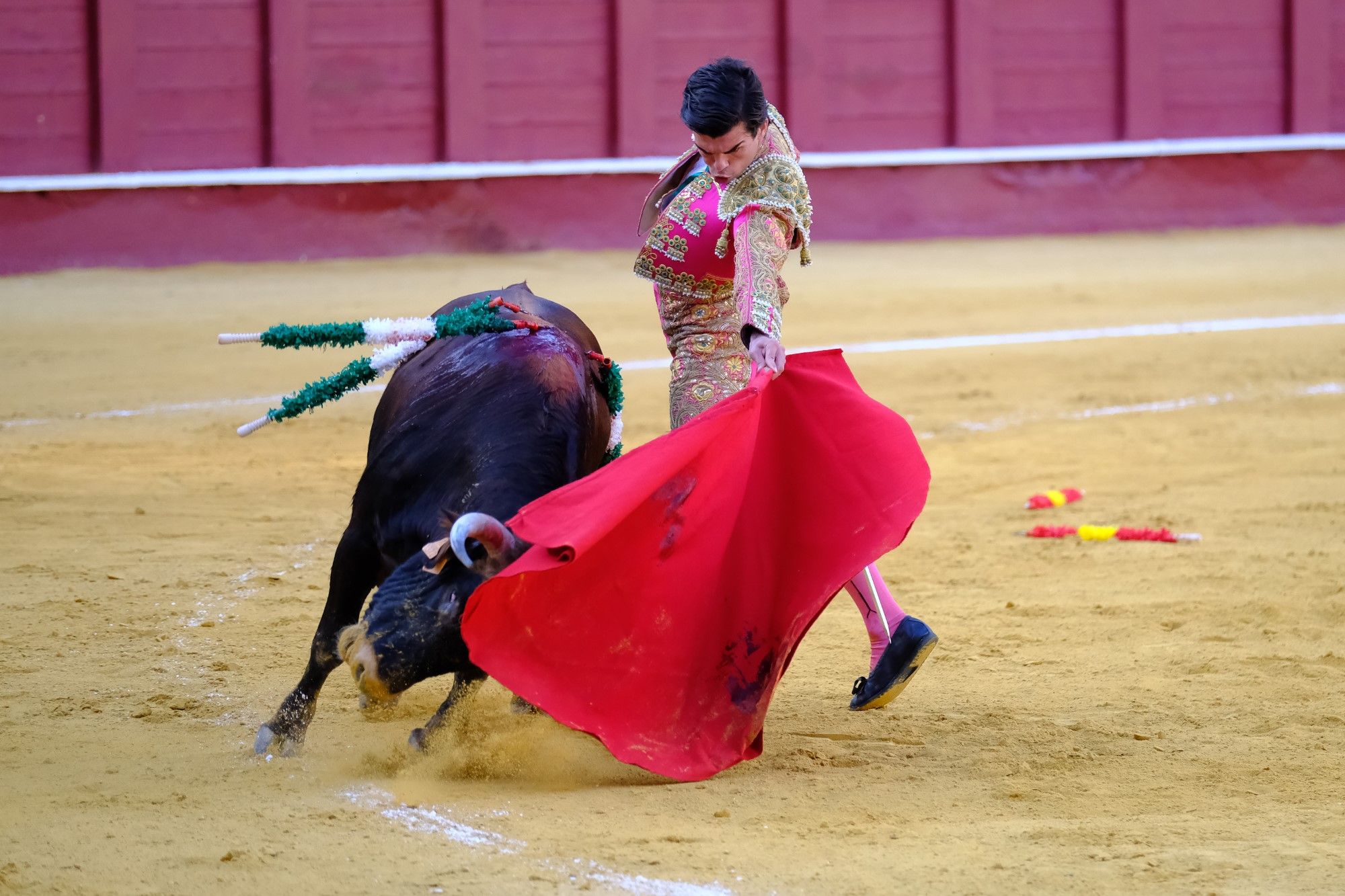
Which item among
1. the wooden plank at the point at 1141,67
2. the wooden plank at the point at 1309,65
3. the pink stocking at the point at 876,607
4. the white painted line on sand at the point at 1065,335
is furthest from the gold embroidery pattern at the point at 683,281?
the wooden plank at the point at 1309,65

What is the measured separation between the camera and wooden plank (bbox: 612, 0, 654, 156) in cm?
906

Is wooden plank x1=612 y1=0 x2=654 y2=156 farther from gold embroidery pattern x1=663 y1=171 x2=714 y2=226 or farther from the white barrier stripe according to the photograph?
gold embroidery pattern x1=663 y1=171 x2=714 y2=226

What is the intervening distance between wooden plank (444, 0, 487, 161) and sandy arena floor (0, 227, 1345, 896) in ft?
8.61

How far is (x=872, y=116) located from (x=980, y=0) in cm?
97

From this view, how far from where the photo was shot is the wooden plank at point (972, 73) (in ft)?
31.6

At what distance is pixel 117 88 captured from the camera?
8258mm

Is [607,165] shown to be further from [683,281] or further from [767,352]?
[767,352]

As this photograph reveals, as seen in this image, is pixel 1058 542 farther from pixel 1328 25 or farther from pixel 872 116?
pixel 1328 25

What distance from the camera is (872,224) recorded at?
9562 mm

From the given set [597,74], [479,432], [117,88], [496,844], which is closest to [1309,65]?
[597,74]

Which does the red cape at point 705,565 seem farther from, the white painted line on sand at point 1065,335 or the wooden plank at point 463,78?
the wooden plank at point 463,78

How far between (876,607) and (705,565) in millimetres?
379

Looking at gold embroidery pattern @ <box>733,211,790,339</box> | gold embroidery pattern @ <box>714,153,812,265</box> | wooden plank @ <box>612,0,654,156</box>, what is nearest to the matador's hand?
gold embroidery pattern @ <box>733,211,790,339</box>

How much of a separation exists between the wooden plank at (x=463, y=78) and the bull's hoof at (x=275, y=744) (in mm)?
6613
